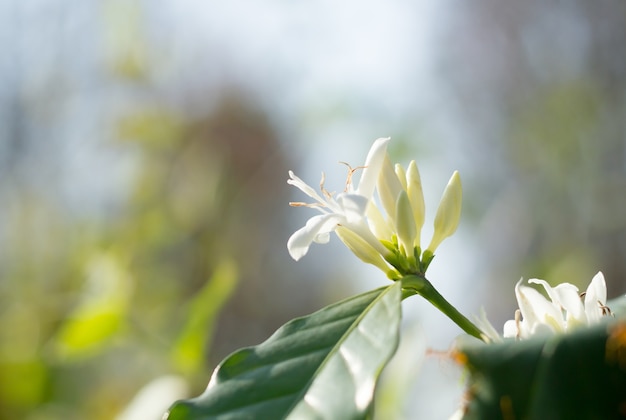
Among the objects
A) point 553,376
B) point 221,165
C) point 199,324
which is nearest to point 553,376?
point 553,376

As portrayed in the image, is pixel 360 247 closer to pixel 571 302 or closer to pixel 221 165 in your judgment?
pixel 571 302

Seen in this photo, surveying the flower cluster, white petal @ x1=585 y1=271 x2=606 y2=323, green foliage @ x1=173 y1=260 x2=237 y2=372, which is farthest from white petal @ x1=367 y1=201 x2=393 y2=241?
green foliage @ x1=173 y1=260 x2=237 y2=372

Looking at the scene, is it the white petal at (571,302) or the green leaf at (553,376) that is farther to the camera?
the white petal at (571,302)

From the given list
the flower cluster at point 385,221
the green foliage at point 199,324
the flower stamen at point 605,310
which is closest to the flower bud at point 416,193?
the flower cluster at point 385,221

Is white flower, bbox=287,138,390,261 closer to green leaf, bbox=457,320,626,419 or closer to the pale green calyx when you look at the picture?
the pale green calyx

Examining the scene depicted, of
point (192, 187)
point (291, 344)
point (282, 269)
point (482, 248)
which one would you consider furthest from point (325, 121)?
point (291, 344)

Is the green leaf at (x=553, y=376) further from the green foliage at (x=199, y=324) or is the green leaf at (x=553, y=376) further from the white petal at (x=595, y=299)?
the green foliage at (x=199, y=324)

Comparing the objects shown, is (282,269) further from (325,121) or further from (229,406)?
(229,406)
